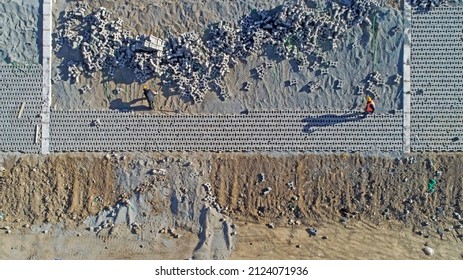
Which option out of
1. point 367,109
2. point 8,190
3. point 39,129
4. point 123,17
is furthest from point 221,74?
point 8,190

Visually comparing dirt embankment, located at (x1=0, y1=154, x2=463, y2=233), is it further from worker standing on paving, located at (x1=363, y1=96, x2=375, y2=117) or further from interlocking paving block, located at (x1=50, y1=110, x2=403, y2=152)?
worker standing on paving, located at (x1=363, y1=96, x2=375, y2=117)

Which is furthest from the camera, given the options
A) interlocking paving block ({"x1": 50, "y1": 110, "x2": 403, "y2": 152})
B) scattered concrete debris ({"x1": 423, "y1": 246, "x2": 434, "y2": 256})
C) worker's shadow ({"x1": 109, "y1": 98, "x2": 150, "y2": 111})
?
worker's shadow ({"x1": 109, "y1": 98, "x2": 150, "y2": 111})

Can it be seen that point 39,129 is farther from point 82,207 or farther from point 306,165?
point 306,165

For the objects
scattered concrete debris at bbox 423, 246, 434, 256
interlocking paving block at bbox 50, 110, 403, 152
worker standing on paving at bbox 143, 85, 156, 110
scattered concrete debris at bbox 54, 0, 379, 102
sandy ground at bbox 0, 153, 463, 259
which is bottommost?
scattered concrete debris at bbox 423, 246, 434, 256

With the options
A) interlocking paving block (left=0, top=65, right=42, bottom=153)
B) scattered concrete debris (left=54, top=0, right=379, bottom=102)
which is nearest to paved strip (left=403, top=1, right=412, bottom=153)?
scattered concrete debris (left=54, top=0, right=379, bottom=102)

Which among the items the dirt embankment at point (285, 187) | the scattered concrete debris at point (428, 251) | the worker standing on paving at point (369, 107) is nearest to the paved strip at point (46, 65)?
the dirt embankment at point (285, 187)

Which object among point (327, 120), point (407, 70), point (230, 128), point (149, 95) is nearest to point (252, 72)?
point (230, 128)

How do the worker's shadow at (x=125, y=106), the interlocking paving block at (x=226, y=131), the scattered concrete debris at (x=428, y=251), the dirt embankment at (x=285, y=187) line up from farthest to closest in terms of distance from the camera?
the worker's shadow at (x=125, y=106) → the interlocking paving block at (x=226, y=131) → the dirt embankment at (x=285, y=187) → the scattered concrete debris at (x=428, y=251)

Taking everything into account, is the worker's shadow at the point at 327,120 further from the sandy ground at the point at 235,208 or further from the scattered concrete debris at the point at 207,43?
the scattered concrete debris at the point at 207,43
